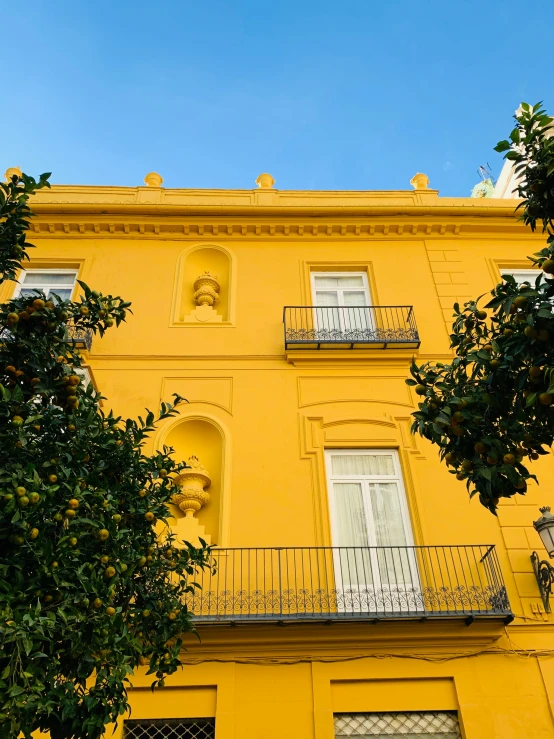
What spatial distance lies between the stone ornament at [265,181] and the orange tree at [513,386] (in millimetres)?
10012

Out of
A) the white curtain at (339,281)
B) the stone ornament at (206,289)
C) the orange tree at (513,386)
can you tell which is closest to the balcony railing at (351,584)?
the orange tree at (513,386)

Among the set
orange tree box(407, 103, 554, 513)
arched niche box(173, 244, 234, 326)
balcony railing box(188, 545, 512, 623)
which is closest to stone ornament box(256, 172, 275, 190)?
arched niche box(173, 244, 234, 326)

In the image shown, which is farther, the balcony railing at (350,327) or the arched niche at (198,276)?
the arched niche at (198,276)

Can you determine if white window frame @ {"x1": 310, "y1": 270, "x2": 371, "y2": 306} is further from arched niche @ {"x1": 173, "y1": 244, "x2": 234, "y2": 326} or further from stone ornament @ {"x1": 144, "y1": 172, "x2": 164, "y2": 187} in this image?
stone ornament @ {"x1": 144, "y1": 172, "x2": 164, "y2": 187}

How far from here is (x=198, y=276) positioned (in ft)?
43.1

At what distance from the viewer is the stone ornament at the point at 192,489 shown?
32.1 feet

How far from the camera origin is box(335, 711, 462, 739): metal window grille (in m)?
7.82

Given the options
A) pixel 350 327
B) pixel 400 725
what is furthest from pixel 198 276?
pixel 400 725

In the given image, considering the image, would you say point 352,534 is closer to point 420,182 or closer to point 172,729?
point 172,729

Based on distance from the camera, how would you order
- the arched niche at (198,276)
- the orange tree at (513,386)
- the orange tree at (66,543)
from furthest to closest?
the arched niche at (198,276) < the orange tree at (513,386) < the orange tree at (66,543)

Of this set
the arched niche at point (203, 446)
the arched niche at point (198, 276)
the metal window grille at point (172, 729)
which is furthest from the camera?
the arched niche at point (198, 276)

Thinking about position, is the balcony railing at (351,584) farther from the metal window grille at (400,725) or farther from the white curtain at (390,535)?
the metal window grille at (400,725)

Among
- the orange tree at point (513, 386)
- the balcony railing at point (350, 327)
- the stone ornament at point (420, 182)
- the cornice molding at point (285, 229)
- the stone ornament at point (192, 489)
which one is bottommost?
the orange tree at point (513, 386)

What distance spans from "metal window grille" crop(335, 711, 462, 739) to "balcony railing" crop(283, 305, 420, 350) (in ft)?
18.7
